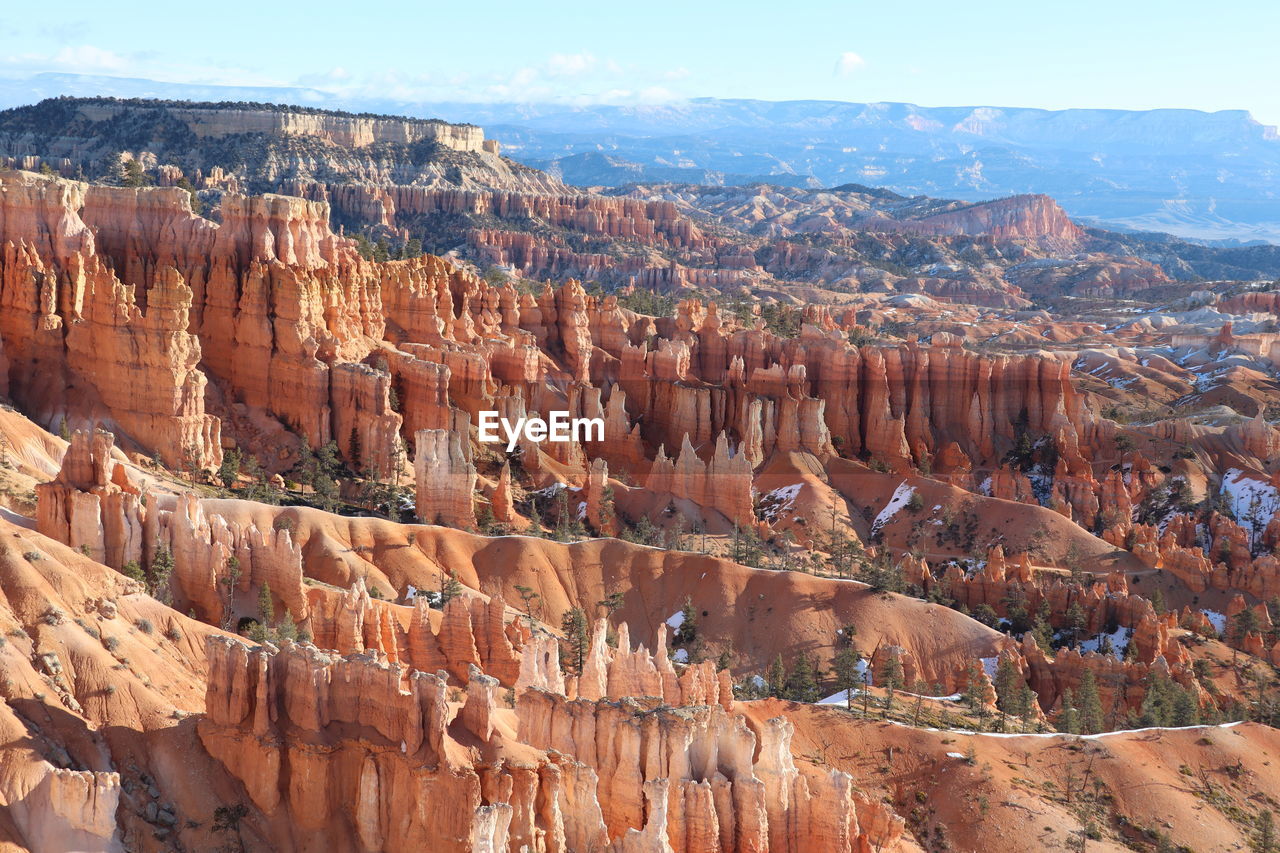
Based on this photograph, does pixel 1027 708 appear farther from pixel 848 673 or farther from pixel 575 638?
pixel 575 638

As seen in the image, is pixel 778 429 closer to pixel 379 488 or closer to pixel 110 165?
pixel 379 488

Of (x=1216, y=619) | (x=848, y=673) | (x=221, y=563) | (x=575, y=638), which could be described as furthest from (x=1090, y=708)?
(x=221, y=563)

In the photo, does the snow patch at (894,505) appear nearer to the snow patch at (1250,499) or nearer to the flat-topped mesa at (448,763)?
the snow patch at (1250,499)

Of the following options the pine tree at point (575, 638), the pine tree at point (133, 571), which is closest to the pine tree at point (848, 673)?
the pine tree at point (575, 638)

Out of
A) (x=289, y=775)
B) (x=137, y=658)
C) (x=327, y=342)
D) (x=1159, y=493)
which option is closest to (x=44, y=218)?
(x=327, y=342)

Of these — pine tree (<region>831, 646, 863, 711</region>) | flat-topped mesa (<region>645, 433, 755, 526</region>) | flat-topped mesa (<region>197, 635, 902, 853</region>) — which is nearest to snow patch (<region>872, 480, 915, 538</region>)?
flat-topped mesa (<region>645, 433, 755, 526</region>)

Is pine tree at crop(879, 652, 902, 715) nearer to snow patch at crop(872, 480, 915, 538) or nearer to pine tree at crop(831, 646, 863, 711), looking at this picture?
pine tree at crop(831, 646, 863, 711)
